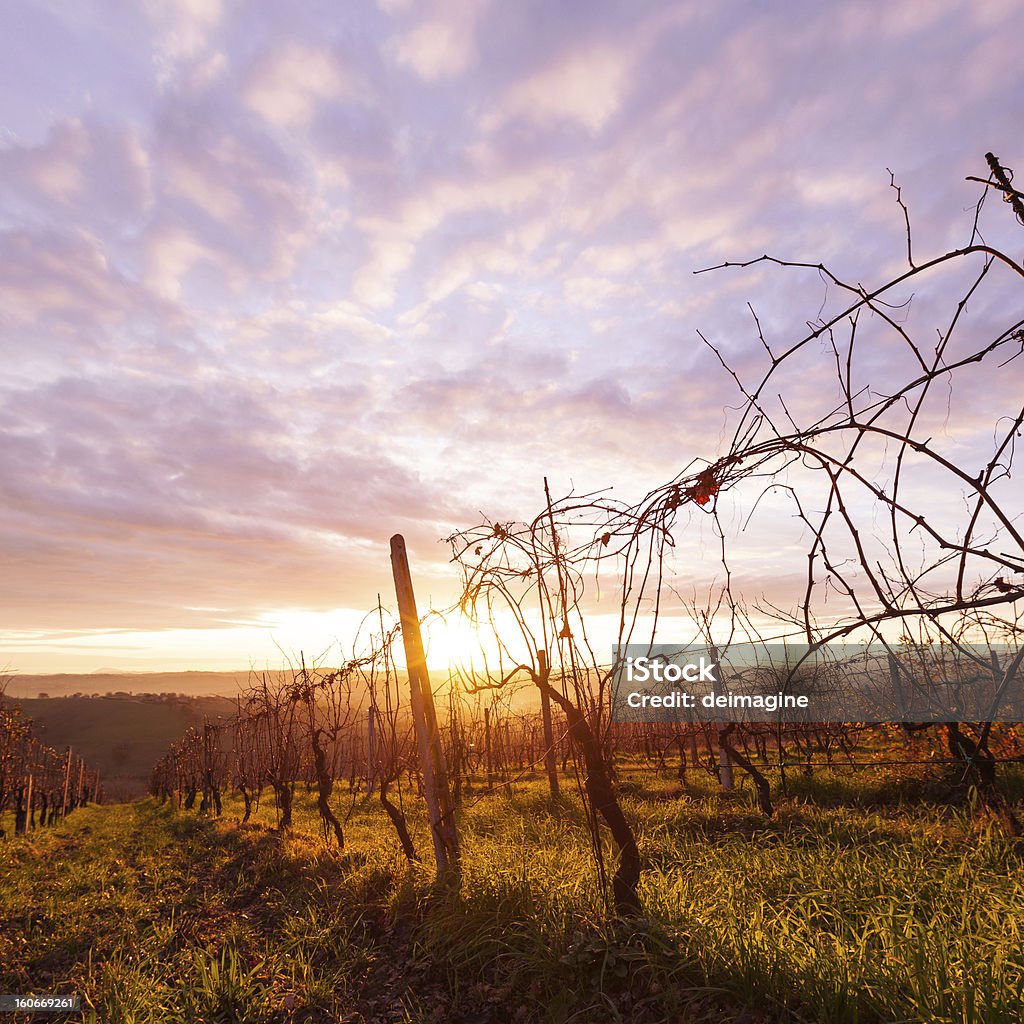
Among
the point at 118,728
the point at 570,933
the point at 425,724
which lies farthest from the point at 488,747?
the point at 118,728

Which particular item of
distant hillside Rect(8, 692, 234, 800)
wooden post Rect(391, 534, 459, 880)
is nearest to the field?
wooden post Rect(391, 534, 459, 880)

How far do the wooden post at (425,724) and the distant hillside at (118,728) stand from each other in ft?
173

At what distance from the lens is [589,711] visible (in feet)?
11.7

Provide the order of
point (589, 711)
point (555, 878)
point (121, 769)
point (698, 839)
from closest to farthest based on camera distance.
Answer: point (589, 711)
point (555, 878)
point (698, 839)
point (121, 769)

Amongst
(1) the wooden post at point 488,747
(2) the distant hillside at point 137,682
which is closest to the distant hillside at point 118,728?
(1) the wooden post at point 488,747

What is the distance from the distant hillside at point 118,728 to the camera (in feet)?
184

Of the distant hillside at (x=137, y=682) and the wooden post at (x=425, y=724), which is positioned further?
the distant hillside at (x=137, y=682)

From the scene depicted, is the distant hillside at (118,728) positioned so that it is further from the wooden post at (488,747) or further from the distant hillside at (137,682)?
the distant hillside at (137,682)

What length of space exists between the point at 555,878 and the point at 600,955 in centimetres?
96

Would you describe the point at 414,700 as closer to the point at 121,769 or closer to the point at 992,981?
the point at 992,981

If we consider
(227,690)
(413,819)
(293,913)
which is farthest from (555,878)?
(227,690)

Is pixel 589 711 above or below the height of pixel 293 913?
above

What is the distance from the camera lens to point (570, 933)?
347 centimetres

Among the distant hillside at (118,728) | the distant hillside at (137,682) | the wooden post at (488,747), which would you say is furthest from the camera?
the distant hillside at (137,682)
